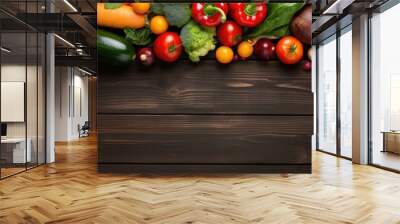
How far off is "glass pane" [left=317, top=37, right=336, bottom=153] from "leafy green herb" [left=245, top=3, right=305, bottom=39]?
4481 mm

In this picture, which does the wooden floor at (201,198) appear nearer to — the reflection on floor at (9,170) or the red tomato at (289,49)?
the reflection on floor at (9,170)

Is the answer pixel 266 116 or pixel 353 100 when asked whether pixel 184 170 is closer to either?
pixel 266 116

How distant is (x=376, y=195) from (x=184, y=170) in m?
2.25

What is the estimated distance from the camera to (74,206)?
3717 mm

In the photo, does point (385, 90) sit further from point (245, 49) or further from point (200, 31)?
point (200, 31)

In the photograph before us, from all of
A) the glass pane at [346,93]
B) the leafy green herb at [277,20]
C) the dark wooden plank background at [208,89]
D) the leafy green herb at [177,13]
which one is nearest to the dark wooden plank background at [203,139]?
the dark wooden plank background at [208,89]

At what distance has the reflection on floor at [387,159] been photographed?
21.0 feet

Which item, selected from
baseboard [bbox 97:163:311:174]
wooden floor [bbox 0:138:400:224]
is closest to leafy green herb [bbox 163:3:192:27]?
baseboard [bbox 97:163:311:174]

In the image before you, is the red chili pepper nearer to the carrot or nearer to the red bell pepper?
the red bell pepper

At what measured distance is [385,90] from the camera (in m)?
6.65

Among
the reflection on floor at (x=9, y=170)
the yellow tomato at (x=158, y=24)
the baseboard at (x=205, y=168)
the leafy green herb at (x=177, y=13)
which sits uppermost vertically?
the leafy green herb at (x=177, y=13)

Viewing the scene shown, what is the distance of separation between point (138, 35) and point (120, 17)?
0.96 feet

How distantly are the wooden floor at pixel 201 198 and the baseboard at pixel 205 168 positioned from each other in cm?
14

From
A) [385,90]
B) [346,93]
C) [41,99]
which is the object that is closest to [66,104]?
[41,99]
